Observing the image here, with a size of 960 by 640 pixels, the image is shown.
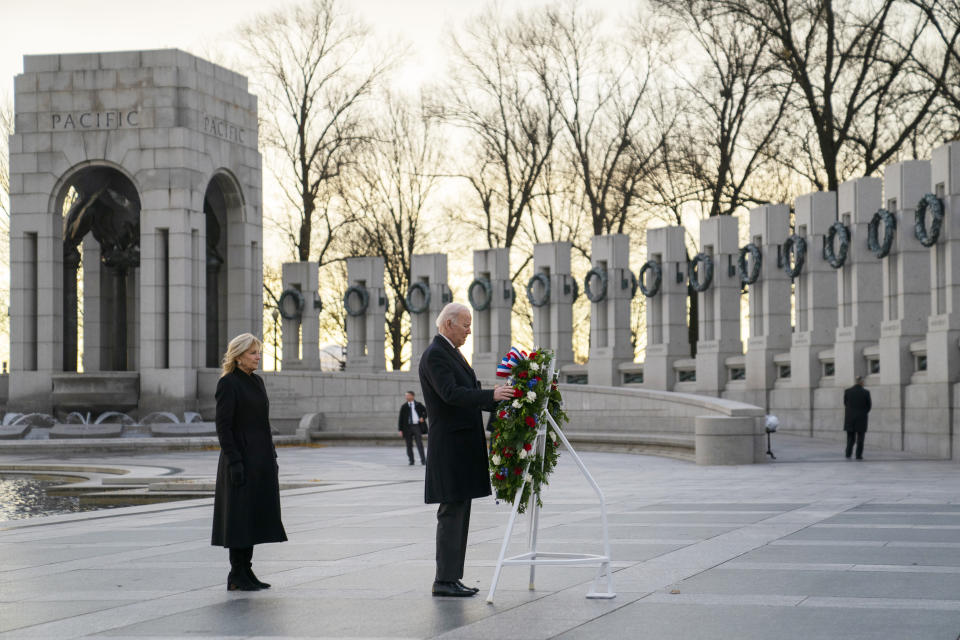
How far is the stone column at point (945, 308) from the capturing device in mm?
23703

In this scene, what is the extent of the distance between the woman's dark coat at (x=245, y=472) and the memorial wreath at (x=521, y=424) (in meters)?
1.58

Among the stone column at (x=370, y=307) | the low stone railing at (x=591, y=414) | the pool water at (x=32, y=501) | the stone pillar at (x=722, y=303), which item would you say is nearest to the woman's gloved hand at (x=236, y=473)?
the pool water at (x=32, y=501)

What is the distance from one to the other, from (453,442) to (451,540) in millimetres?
614

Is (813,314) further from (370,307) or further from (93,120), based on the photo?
(93,120)

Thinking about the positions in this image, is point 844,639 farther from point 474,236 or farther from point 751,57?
point 474,236

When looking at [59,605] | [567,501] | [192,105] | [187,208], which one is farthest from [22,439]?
[59,605]

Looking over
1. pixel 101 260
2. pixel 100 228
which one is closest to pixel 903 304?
pixel 100 228

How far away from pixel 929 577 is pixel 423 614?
339 centimetres

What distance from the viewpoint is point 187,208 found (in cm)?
3466

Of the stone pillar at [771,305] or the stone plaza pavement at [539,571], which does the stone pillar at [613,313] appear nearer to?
the stone pillar at [771,305]

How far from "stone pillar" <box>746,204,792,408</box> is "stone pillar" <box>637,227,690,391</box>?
8.29ft

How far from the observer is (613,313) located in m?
34.8

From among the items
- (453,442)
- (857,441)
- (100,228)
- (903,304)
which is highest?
(100,228)

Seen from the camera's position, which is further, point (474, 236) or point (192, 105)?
point (474, 236)
